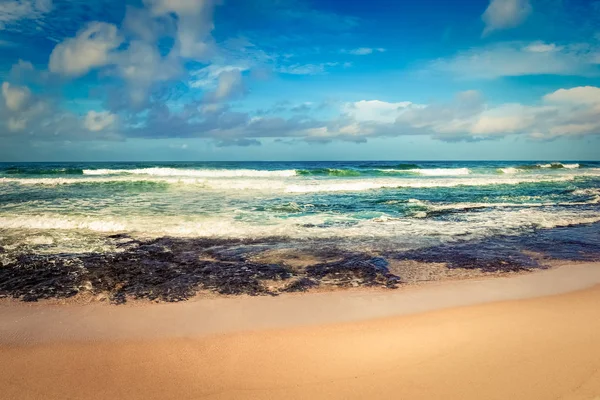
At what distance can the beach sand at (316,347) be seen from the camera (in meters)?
2.78

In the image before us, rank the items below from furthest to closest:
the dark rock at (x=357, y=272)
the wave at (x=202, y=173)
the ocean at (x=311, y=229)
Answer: the wave at (x=202, y=173) → the ocean at (x=311, y=229) → the dark rock at (x=357, y=272)

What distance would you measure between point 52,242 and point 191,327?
209 inches

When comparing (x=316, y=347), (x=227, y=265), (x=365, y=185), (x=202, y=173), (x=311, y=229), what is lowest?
(x=316, y=347)

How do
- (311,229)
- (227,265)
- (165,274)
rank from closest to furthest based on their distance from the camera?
(165,274)
(227,265)
(311,229)

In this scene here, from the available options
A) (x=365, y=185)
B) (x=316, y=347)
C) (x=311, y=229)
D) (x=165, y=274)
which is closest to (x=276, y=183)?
(x=365, y=185)

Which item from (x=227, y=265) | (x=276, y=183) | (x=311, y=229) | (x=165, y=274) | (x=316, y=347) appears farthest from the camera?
(x=276, y=183)

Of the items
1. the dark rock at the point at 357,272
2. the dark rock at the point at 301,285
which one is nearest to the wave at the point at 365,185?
the dark rock at the point at 357,272

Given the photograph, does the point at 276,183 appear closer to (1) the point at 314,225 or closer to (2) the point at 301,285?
(1) the point at 314,225

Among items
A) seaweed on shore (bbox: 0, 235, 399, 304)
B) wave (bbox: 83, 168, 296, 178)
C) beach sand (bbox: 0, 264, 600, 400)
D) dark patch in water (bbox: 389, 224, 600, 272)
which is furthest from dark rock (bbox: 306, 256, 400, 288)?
wave (bbox: 83, 168, 296, 178)

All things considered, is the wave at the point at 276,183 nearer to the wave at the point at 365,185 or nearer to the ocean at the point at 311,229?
the wave at the point at 365,185

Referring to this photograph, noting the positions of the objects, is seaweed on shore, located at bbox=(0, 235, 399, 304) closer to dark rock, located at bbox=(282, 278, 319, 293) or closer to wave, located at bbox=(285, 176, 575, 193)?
dark rock, located at bbox=(282, 278, 319, 293)

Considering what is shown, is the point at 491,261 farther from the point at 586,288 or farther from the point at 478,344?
the point at 478,344

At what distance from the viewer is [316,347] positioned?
11.1ft

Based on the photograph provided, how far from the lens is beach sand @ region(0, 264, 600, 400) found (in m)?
2.78
